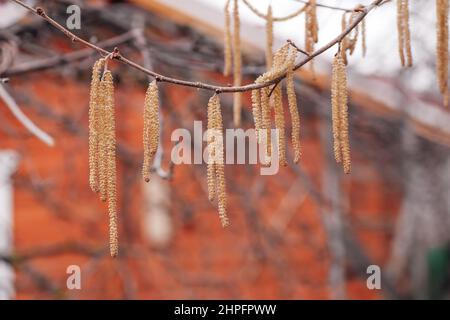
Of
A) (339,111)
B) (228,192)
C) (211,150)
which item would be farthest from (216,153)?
(228,192)

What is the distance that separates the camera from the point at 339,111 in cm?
130

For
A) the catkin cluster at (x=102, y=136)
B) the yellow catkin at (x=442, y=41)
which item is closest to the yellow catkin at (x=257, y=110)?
the catkin cluster at (x=102, y=136)

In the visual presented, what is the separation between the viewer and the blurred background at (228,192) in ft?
12.6

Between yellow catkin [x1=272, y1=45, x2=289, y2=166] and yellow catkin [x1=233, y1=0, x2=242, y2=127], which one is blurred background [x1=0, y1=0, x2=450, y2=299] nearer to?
yellow catkin [x1=233, y1=0, x2=242, y2=127]

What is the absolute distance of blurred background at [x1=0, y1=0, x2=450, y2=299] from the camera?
384 centimetres

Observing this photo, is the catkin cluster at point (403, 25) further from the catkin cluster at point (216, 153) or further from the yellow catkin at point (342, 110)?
the catkin cluster at point (216, 153)

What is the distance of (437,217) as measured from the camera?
19.5 ft

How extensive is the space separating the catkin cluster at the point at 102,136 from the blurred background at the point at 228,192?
76.9 inches

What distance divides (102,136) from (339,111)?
0.42m

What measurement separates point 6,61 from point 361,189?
16.2 feet

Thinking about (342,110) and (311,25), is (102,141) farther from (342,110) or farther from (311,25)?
(311,25)

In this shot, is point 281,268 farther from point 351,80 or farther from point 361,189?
point 361,189

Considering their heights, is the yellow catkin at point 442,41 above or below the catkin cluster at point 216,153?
above
